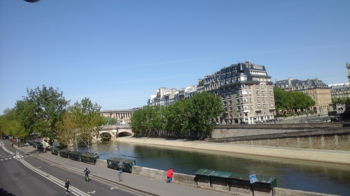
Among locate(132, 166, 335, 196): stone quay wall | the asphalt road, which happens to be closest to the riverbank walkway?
locate(132, 166, 335, 196): stone quay wall

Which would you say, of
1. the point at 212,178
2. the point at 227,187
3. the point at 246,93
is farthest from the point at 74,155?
the point at 246,93

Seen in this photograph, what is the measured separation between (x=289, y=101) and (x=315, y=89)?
38.8m

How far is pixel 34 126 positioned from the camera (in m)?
78.5

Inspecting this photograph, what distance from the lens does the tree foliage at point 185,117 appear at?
8675cm

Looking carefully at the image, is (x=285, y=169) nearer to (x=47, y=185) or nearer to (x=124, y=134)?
(x=47, y=185)

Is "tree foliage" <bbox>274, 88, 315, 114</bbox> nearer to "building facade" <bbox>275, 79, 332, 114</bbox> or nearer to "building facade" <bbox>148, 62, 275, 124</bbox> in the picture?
"building facade" <bbox>148, 62, 275, 124</bbox>

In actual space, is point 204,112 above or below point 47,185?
above

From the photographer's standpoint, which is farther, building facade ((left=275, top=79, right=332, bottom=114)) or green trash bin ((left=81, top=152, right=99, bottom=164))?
building facade ((left=275, top=79, right=332, bottom=114))

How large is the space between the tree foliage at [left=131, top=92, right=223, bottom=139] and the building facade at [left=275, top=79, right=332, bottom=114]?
8634 centimetres

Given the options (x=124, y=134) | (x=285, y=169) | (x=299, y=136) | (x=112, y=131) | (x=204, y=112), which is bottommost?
(x=285, y=169)

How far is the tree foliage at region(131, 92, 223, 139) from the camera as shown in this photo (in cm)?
8675

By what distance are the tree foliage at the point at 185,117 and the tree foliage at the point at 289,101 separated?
163ft

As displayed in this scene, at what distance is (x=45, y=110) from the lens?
7694 centimetres

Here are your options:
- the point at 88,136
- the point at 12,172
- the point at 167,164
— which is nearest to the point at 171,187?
the point at 12,172
